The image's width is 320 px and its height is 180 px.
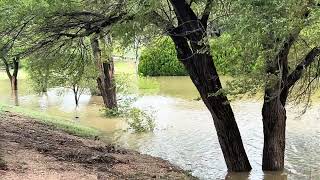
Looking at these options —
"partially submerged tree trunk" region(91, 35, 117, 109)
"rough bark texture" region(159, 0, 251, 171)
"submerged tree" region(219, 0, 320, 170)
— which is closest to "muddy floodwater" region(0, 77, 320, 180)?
"rough bark texture" region(159, 0, 251, 171)

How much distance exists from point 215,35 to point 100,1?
115 inches

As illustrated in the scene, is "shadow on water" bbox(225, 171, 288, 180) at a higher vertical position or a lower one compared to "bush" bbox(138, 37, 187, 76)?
lower

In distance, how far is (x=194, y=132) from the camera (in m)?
18.3

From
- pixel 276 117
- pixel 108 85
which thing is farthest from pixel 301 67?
pixel 108 85

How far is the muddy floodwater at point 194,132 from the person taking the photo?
13.2 metres

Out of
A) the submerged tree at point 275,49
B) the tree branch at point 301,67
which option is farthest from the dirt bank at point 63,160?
the tree branch at point 301,67

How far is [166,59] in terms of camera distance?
137 feet

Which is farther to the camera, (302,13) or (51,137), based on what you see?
(51,137)

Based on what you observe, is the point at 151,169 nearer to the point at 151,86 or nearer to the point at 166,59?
the point at 151,86

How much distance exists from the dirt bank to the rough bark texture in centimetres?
133

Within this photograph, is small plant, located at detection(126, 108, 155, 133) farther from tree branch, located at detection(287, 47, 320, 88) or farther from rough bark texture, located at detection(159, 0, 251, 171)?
tree branch, located at detection(287, 47, 320, 88)

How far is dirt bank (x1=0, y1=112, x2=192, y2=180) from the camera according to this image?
29.8 feet

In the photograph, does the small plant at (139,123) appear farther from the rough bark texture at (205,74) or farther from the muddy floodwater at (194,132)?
the rough bark texture at (205,74)

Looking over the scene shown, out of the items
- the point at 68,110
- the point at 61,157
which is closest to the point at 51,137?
the point at 61,157
